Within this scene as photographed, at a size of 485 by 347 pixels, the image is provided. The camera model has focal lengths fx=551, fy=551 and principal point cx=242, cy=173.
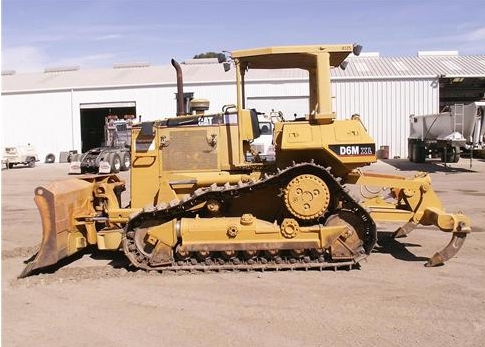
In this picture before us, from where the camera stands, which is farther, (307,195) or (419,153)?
(419,153)

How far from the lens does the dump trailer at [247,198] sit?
266 inches

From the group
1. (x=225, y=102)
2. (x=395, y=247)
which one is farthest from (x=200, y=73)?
A: (x=395, y=247)

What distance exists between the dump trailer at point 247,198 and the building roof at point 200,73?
23966 mm

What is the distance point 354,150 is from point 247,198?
1.50m

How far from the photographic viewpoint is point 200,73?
37500 millimetres

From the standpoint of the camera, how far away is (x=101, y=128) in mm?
43031

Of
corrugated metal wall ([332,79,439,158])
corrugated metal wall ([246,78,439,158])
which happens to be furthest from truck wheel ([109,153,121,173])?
corrugated metal wall ([332,79,439,158])

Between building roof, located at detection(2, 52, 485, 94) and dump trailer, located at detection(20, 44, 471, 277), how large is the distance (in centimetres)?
2397

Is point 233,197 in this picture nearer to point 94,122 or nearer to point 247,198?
point 247,198

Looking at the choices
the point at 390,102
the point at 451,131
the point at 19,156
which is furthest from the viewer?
the point at 19,156

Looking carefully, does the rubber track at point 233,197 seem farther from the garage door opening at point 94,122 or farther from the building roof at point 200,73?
the garage door opening at point 94,122

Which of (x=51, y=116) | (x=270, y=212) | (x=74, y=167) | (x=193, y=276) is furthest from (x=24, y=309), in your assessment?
(x=51, y=116)

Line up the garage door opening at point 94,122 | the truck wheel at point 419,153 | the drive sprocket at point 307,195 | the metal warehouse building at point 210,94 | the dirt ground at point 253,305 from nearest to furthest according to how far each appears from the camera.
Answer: the dirt ground at point 253,305
the drive sprocket at point 307,195
the truck wheel at point 419,153
the metal warehouse building at point 210,94
the garage door opening at point 94,122

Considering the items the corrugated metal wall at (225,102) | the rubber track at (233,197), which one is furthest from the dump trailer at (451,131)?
the rubber track at (233,197)
